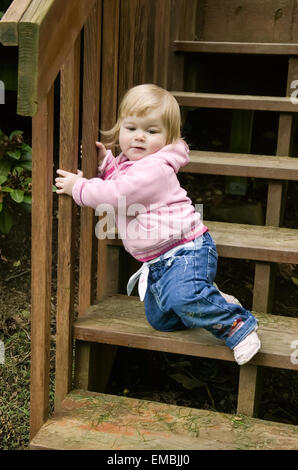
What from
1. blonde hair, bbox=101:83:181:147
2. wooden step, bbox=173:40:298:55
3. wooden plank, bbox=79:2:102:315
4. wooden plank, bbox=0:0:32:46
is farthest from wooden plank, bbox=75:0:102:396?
wooden step, bbox=173:40:298:55

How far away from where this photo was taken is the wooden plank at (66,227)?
167 cm

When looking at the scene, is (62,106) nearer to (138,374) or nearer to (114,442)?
(114,442)

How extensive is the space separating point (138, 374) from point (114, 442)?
31.5 inches

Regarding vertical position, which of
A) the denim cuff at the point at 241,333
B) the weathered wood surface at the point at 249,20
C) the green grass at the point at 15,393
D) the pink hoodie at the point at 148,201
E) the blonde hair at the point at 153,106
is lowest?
the green grass at the point at 15,393

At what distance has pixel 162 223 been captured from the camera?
1.78 m

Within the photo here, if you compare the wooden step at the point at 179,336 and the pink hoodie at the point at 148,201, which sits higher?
the pink hoodie at the point at 148,201

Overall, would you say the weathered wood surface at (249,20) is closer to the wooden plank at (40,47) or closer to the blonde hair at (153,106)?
the blonde hair at (153,106)

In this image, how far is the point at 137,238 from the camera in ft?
5.93

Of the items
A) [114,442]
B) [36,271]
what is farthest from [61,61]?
[114,442]

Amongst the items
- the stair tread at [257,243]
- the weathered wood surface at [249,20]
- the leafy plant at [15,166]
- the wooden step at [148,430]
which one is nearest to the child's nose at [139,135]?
the stair tread at [257,243]

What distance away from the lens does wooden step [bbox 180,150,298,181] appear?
7.39 feet

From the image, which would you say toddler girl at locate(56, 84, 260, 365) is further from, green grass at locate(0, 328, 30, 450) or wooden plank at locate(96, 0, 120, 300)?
green grass at locate(0, 328, 30, 450)

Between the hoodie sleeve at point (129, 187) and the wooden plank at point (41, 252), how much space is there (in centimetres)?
13

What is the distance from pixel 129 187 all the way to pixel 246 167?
757 millimetres
